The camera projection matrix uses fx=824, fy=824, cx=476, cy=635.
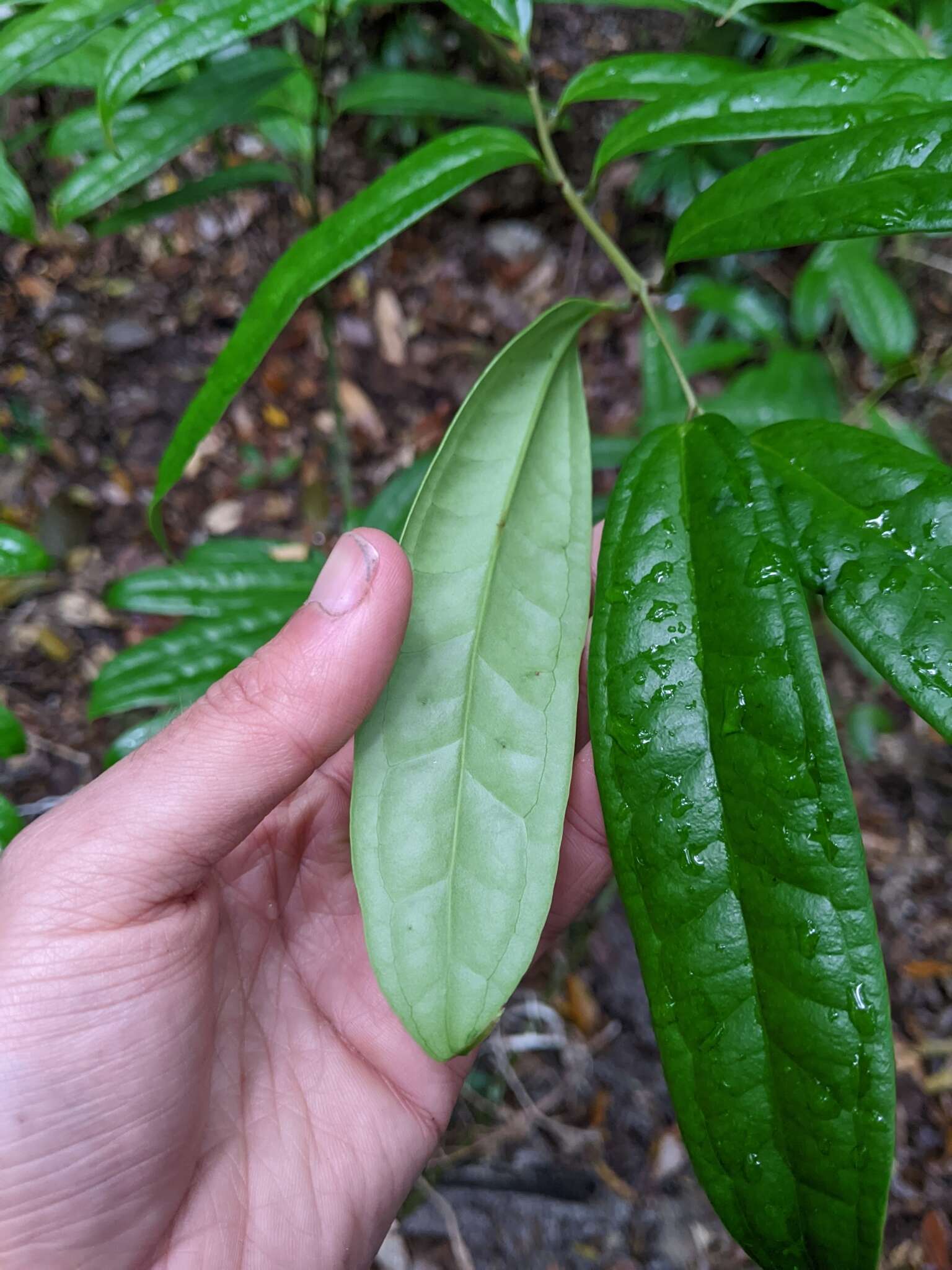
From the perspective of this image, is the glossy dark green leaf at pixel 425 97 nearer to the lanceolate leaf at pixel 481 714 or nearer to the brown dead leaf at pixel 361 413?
the lanceolate leaf at pixel 481 714

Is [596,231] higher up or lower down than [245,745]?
higher up

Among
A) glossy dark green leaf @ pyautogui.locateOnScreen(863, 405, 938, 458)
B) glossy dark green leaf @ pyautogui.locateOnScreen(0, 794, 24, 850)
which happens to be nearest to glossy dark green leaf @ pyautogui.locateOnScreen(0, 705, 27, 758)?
glossy dark green leaf @ pyautogui.locateOnScreen(0, 794, 24, 850)

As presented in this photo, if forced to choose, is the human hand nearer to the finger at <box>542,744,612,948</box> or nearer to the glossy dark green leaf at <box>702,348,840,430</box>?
the finger at <box>542,744,612,948</box>

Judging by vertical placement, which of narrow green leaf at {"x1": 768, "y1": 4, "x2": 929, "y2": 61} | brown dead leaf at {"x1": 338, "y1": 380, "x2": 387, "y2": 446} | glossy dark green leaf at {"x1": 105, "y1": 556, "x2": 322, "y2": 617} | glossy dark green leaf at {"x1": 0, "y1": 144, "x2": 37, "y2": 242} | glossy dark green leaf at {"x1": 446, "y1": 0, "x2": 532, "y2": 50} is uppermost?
brown dead leaf at {"x1": 338, "y1": 380, "x2": 387, "y2": 446}

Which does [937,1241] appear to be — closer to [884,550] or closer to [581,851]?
[581,851]

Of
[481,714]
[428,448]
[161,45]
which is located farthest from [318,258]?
[428,448]

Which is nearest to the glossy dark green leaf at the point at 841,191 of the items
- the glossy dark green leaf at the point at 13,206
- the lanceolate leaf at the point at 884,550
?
the lanceolate leaf at the point at 884,550

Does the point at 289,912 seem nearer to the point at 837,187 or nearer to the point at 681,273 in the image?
the point at 837,187
